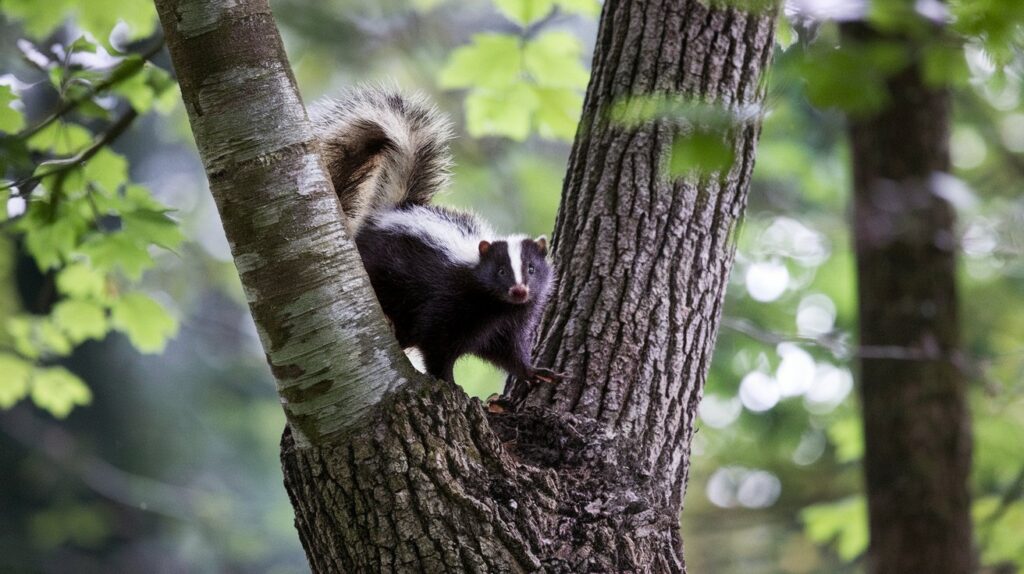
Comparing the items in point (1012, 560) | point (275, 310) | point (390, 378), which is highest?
point (275, 310)

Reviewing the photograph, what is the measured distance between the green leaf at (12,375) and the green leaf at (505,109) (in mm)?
2479

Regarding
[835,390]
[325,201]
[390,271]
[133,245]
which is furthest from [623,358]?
[835,390]

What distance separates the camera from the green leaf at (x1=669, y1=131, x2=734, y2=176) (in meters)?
1.43

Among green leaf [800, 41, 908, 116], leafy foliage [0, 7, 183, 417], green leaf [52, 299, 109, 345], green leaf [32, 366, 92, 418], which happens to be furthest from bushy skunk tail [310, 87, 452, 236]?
green leaf [800, 41, 908, 116]

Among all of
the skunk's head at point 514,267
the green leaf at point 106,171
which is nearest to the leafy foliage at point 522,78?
the skunk's head at point 514,267

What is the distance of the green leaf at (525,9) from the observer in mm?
4082

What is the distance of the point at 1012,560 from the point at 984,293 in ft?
9.66

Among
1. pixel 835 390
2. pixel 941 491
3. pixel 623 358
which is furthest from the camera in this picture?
pixel 835 390

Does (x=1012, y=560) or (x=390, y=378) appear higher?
(x=390, y=378)

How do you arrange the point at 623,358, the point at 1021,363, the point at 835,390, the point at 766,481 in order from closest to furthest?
the point at 623,358 < the point at 1021,363 < the point at 835,390 < the point at 766,481

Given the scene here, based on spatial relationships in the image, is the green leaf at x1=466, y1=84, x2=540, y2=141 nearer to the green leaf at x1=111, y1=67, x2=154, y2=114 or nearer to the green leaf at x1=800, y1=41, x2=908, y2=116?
the green leaf at x1=111, y1=67, x2=154, y2=114

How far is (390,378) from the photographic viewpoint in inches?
91.7

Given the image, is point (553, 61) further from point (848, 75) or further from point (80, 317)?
point (848, 75)

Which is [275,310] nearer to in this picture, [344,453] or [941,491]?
[344,453]
